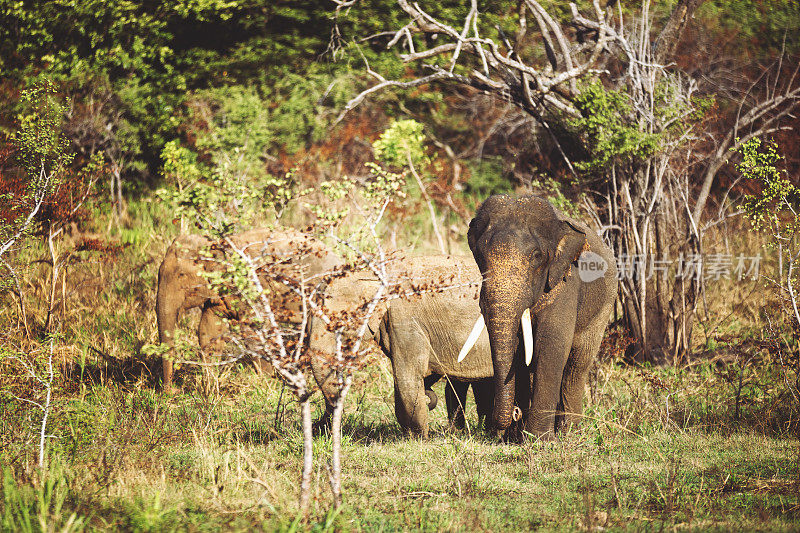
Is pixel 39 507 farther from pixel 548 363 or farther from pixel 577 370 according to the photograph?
pixel 577 370

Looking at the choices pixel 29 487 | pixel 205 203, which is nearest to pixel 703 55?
pixel 205 203

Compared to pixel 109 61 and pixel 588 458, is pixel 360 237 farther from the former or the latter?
pixel 109 61

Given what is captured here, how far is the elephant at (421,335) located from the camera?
670 cm

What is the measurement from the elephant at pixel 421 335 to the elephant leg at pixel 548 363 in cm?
54

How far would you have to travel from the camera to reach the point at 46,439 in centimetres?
634

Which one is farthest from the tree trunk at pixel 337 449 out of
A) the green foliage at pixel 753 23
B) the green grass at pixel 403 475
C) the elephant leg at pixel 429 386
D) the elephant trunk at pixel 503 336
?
the green foliage at pixel 753 23

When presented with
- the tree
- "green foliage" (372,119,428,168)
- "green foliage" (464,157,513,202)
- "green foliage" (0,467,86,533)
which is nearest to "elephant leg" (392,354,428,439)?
"green foliage" (0,467,86,533)

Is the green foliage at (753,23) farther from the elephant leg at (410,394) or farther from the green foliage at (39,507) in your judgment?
the green foliage at (39,507)

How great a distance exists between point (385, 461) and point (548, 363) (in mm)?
1436

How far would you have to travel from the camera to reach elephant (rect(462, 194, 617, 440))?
5879 millimetres

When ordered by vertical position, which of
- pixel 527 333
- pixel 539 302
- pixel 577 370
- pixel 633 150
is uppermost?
pixel 633 150

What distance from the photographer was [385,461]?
612 centimetres

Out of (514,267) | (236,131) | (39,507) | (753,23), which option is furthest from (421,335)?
(753,23)

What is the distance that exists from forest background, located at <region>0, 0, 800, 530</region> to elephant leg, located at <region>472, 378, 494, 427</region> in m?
0.13
